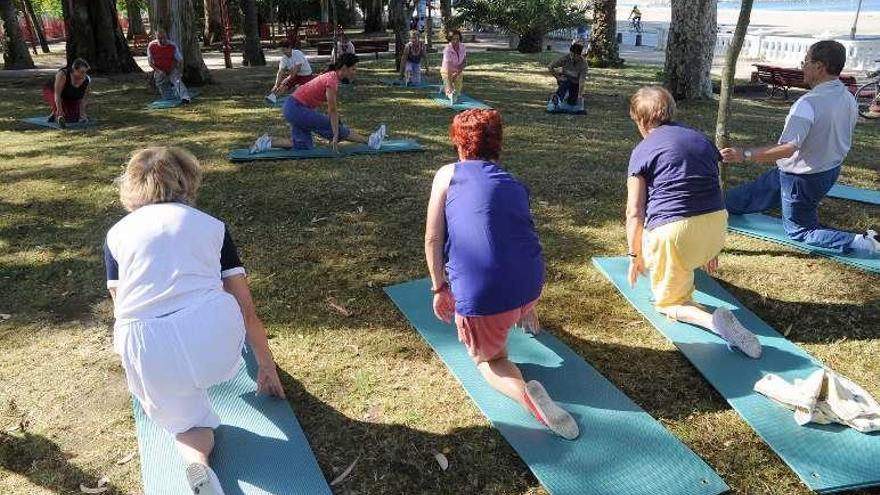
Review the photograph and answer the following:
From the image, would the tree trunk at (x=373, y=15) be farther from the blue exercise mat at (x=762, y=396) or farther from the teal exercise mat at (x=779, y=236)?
the blue exercise mat at (x=762, y=396)

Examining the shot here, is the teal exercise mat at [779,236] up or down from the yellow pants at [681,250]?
down

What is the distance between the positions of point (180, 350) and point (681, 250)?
2.72 m

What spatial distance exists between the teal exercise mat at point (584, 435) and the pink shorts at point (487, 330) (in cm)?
31

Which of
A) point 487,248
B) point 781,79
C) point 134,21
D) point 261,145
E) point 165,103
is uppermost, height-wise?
point 134,21

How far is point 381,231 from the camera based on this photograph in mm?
5641

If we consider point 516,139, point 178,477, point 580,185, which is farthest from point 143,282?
point 516,139

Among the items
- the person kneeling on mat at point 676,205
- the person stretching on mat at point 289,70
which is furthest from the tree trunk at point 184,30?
the person kneeling on mat at point 676,205

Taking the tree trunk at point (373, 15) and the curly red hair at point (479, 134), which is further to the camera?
the tree trunk at point (373, 15)

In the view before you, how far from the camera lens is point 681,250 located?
3676 millimetres

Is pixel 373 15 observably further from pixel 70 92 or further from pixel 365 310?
pixel 365 310

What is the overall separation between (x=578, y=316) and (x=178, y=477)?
8.44 feet

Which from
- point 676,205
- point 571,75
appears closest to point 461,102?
point 571,75

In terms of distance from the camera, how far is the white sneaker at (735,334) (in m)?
3.60

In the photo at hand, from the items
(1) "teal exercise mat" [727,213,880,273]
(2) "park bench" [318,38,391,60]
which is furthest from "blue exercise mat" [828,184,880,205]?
(2) "park bench" [318,38,391,60]
